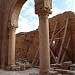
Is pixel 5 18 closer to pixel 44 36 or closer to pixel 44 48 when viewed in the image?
pixel 44 36

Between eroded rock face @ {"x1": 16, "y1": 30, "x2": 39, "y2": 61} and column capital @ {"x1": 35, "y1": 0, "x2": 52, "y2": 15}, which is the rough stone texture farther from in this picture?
eroded rock face @ {"x1": 16, "y1": 30, "x2": 39, "y2": 61}

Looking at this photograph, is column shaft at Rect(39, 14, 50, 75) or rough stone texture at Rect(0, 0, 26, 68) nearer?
column shaft at Rect(39, 14, 50, 75)

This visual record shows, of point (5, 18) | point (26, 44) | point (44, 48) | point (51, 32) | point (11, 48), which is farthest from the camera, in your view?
point (26, 44)

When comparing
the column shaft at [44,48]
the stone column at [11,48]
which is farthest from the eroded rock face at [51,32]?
the column shaft at [44,48]

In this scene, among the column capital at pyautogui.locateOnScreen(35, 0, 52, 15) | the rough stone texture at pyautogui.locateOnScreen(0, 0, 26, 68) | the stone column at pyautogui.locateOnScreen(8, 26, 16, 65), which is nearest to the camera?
the column capital at pyautogui.locateOnScreen(35, 0, 52, 15)

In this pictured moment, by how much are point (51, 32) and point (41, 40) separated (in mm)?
10597

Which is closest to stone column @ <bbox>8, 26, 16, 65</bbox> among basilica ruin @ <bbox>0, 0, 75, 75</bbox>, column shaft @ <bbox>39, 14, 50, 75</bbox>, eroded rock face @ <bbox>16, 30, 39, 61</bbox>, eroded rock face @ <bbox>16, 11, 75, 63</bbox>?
basilica ruin @ <bbox>0, 0, 75, 75</bbox>

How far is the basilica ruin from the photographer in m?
7.04

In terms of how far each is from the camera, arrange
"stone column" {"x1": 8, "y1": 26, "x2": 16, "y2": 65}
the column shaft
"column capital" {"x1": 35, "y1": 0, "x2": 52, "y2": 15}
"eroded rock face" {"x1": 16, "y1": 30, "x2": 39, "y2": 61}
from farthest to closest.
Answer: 1. "eroded rock face" {"x1": 16, "y1": 30, "x2": 39, "y2": 61}
2. "stone column" {"x1": 8, "y1": 26, "x2": 16, "y2": 65}
3. "column capital" {"x1": 35, "y1": 0, "x2": 52, "y2": 15}
4. the column shaft

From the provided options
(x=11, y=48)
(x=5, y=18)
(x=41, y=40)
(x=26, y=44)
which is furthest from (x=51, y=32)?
(x=41, y=40)

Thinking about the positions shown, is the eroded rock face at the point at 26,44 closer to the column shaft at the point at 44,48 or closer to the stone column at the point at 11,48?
the stone column at the point at 11,48

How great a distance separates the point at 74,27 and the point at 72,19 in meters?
0.86

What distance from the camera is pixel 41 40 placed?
7066 mm

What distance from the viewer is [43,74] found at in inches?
266
